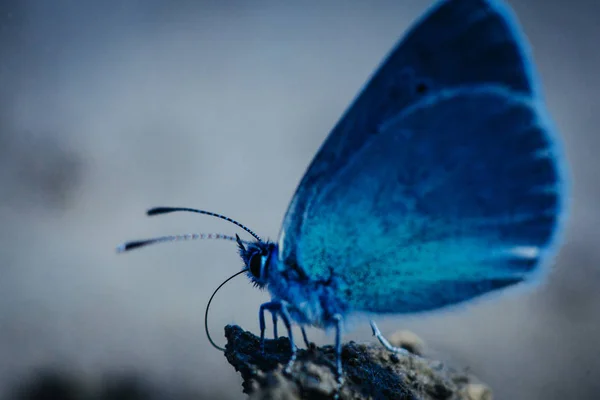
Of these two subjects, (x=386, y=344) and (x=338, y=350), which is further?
(x=386, y=344)

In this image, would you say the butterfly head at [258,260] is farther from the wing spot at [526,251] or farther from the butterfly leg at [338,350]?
the wing spot at [526,251]

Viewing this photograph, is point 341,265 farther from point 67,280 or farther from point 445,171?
point 67,280

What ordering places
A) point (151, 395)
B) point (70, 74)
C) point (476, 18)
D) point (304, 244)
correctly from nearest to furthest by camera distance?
point (476, 18), point (304, 244), point (151, 395), point (70, 74)

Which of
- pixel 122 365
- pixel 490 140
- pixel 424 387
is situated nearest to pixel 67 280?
pixel 122 365

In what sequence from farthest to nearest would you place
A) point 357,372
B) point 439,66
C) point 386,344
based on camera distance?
point 386,344, point 357,372, point 439,66

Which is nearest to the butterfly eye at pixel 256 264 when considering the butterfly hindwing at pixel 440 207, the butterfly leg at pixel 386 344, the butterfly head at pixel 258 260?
the butterfly head at pixel 258 260

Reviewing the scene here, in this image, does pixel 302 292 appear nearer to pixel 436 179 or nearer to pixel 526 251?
pixel 436 179

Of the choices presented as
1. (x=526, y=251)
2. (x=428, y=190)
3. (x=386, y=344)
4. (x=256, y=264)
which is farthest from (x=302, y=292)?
(x=526, y=251)
